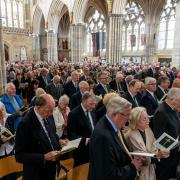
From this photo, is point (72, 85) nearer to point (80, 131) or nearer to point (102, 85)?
point (102, 85)

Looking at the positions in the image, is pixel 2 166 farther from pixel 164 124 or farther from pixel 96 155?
pixel 164 124

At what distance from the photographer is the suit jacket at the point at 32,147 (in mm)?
2510

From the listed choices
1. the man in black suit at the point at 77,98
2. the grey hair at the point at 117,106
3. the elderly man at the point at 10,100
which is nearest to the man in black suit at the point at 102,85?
the man in black suit at the point at 77,98

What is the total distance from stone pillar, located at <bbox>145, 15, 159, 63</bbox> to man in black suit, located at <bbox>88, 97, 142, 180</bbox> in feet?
87.3

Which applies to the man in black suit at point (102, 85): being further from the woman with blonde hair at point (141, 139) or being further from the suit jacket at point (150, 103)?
the woman with blonde hair at point (141, 139)

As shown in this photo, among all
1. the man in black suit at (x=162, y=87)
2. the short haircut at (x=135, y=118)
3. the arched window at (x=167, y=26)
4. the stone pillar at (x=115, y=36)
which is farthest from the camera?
the arched window at (x=167, y=26)

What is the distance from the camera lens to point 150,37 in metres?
27.2

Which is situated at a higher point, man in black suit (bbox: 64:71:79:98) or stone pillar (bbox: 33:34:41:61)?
stone pillar (bbox: 33:34:41:61)

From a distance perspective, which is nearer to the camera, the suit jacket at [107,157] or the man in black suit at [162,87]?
the suit jacket at [107,157]

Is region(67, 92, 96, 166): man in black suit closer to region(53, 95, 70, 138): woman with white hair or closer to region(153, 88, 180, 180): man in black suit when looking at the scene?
region(53, 95, 70, 138): woman with white hair

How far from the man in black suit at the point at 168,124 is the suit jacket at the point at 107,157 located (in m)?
1.19

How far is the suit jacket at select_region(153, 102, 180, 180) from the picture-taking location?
10.0ft

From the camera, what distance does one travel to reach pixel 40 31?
3619 cm

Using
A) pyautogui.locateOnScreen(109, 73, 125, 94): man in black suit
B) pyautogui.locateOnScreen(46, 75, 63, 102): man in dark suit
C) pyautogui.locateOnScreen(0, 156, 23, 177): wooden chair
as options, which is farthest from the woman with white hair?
pyautogui.locateOnScreen(109, 73, 125, 94): man in black suit
